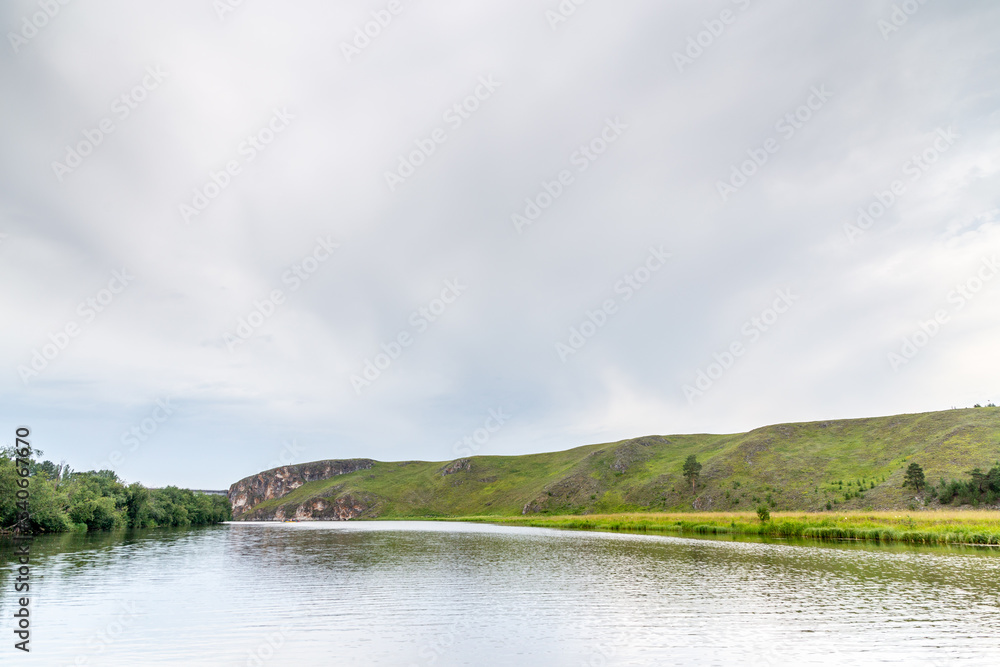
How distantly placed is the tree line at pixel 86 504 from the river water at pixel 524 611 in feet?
101

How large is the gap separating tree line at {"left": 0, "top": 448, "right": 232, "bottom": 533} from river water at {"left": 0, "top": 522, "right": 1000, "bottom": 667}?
3090 centimetres

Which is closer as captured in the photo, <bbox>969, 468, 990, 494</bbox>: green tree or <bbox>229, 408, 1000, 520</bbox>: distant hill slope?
<bbox>969, 468, 990, 494</bbox>: green tree

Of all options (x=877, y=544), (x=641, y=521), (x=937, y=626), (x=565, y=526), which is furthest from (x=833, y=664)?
(x=565, y=526)

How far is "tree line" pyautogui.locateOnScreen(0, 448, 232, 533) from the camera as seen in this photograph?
7068 centimetres

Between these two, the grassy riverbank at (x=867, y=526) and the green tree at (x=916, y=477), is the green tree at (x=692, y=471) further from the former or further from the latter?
the green tree at (x=916, y=477)

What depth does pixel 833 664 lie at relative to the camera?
1848 cm

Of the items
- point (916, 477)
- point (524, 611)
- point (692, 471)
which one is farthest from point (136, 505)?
point (916, 477)

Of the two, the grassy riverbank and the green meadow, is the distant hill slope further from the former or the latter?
the grassy riverbank

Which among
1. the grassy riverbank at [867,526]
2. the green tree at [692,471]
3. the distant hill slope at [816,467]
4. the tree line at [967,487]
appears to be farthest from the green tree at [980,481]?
the green tree at [692,471]

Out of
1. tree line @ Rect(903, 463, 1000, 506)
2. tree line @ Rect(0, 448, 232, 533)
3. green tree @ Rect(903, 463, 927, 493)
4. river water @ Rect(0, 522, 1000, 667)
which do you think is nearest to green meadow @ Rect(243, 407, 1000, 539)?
tree line @ Rect(903, 463, 1000, 506)

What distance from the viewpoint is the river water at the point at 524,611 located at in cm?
1989

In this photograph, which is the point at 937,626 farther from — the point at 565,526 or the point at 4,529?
the point at 565,526

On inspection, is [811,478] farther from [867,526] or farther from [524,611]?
[524,611]

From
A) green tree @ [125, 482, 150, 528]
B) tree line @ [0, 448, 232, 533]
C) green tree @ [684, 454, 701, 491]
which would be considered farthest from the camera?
green tree @ [684, 454, 701, 491]
